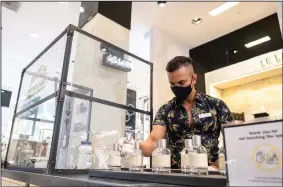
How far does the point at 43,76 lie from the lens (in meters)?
1.70

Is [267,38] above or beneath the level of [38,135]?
above

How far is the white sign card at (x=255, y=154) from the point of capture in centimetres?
44

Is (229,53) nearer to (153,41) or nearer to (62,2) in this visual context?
(153,41)

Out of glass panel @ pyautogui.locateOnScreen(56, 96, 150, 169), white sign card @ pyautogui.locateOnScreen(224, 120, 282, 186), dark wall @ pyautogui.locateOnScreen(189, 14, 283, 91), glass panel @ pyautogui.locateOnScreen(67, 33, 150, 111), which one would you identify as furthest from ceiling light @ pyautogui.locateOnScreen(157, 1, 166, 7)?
white sign card @ pyautogui.locateOnScreen(224, 120, 282, 186)

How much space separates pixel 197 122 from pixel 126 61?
0.93 meters

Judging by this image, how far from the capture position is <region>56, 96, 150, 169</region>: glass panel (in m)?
1.26

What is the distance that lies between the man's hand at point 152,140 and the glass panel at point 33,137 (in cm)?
52

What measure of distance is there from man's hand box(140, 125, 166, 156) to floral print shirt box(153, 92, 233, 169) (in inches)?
1.5

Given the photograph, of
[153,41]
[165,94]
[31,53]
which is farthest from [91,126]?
[31,53]

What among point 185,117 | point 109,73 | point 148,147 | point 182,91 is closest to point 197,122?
point 185,117

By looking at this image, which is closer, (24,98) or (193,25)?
(24,98)

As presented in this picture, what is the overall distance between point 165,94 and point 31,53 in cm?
330

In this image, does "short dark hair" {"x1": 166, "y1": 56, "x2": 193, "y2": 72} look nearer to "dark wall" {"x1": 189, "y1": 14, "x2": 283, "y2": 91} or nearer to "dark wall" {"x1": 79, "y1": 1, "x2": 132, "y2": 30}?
"dark wall" {"x1": 79, "y1": 1, "x2": 132, "y2": 30}

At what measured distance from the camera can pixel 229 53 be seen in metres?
3.96
